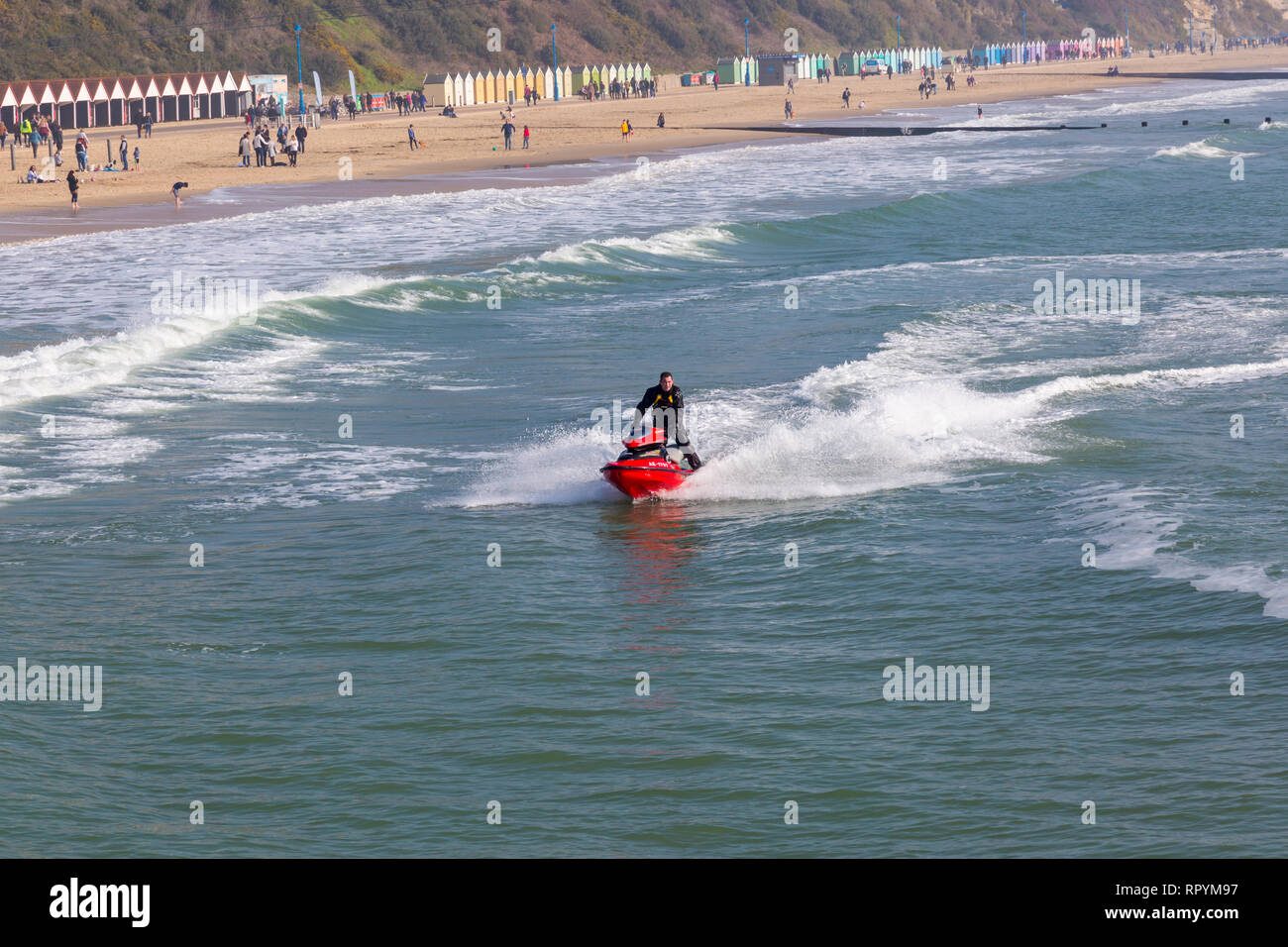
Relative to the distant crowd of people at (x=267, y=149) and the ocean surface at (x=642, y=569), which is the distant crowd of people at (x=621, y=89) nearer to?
the distant crowd of people at (x=267, y=149)

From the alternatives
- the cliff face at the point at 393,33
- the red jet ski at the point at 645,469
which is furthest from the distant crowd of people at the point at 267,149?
the red jet ski at the point at 645,469

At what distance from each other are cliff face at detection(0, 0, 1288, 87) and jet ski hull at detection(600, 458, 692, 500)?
251ft

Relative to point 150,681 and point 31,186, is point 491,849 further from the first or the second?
point 31,186

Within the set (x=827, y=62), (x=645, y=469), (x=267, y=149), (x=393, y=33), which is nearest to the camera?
(x=645, y=469)

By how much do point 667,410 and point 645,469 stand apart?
77cm

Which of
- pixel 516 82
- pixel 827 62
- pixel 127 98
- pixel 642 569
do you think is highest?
pixel 827 62

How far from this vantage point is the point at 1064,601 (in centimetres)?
1498

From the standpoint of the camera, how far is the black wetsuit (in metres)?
18.6

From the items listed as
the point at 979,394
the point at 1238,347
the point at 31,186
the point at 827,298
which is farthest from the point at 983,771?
the point at 31,186

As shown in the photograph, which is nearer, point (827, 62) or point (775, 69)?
point (775, 69)

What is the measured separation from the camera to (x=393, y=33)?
388ft

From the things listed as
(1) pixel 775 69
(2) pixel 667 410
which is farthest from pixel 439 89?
(2) pixel 667 410

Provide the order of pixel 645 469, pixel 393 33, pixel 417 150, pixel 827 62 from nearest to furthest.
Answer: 1. pixel 645 469
2. pixel 417 150
3. pixel 393 33
4. pixel 827 62

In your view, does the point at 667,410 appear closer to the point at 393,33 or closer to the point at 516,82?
the point at 516,82
